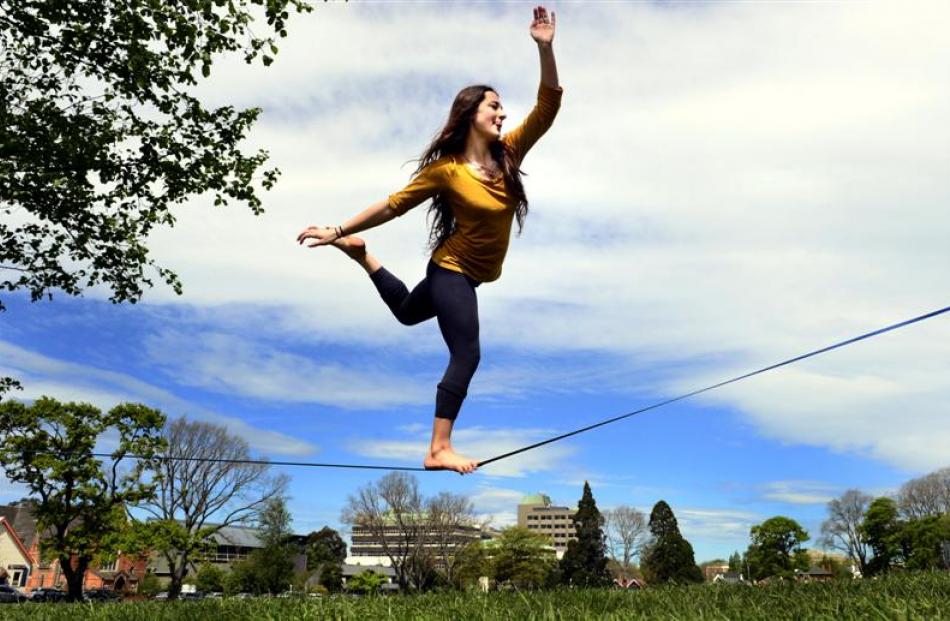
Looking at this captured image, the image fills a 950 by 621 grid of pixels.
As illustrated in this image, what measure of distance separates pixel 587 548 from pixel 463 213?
60759 mm

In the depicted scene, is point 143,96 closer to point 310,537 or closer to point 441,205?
point 441,205

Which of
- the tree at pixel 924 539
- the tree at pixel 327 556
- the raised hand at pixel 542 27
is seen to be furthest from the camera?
the tree at pixel 327 556

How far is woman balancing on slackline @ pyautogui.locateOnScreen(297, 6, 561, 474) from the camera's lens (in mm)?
4492

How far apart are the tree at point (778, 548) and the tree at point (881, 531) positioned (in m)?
11.8

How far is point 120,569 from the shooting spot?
87.8 meters

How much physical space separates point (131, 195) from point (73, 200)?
3.03 feet

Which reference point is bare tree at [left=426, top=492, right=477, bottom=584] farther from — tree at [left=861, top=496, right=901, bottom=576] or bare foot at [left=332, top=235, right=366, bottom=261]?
bare foot at [left=332, top=235, right=366, bottom=261]

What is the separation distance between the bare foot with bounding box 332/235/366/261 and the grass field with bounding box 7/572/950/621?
7.81ft

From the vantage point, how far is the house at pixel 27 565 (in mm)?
71125

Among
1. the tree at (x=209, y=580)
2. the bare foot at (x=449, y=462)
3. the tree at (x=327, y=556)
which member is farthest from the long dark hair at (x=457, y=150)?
A: the tree at (x=327, y=556)

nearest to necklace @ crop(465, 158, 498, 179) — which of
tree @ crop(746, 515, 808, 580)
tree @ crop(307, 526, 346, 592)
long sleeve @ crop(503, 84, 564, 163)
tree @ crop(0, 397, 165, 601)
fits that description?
long sleeve @ crop(503, 84, 564, 163)

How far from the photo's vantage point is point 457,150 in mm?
4766

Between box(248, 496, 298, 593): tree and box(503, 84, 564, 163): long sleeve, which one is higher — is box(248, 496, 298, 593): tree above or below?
below

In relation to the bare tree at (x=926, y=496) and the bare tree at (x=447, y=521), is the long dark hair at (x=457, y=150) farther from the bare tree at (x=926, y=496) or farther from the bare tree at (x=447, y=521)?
the bare tree at (x=926, y=496)
